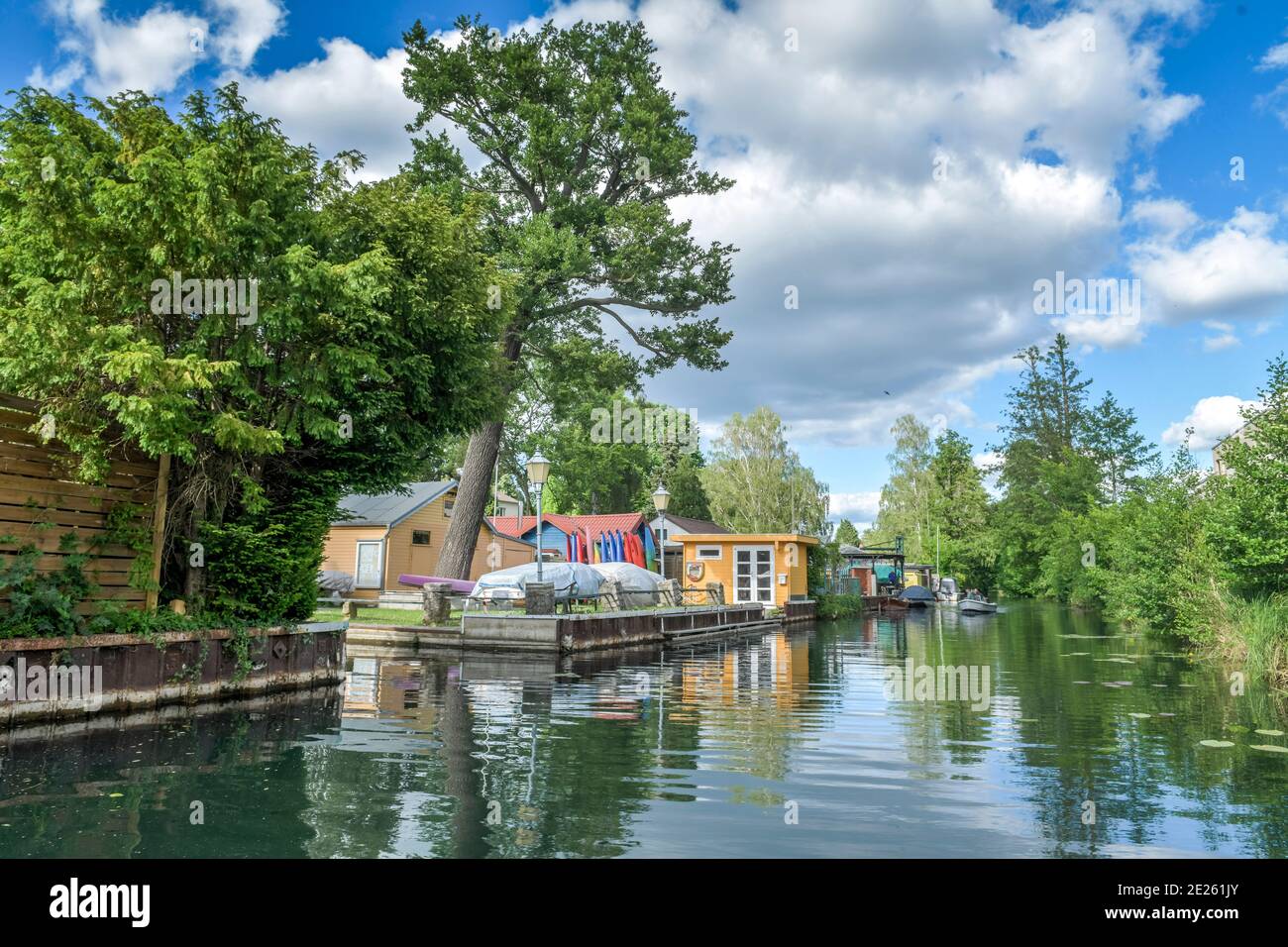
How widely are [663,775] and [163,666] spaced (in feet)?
19.9

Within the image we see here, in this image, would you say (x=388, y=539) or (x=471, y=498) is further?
(x=388, y=539)

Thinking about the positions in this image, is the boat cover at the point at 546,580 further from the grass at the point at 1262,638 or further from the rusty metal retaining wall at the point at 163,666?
the grass at the point at 1262,638

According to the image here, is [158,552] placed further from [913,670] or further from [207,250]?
[913,670]

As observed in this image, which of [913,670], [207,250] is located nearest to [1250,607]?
[913,670]

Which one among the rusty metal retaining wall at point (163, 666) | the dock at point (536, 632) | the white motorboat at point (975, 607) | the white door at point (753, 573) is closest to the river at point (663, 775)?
the rusty metal retaining wall at point (163, 666)

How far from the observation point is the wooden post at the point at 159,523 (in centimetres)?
1007

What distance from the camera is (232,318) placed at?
34.1ft

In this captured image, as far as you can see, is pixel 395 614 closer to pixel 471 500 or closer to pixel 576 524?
pixel 471 500

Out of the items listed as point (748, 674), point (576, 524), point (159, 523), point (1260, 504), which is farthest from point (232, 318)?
point (576, 524)

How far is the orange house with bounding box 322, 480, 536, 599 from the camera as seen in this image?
30.9 m

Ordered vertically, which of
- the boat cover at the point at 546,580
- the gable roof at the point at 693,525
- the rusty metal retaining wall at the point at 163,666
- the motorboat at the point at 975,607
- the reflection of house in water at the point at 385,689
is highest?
the gable roof at the point at 693,525

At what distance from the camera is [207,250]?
9.56m

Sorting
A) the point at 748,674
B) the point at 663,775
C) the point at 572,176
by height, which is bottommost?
the point at 748,674
